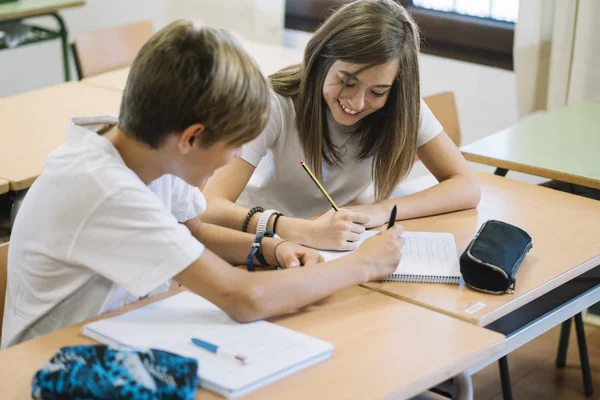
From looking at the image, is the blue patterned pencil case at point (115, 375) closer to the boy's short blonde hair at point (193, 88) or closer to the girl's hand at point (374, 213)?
the boy's short blonde hair at point (193, 88)

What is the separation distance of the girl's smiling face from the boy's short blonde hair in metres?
0.54

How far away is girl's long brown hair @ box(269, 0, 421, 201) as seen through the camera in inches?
72.9

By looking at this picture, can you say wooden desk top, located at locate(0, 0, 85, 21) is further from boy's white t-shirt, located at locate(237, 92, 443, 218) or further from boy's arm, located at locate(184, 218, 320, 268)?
boy's arm, located at locate(184, 218, 320, 268)

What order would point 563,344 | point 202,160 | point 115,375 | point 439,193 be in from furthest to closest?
point 563,344 < point 439,193 < point 202,160 < point 115,375

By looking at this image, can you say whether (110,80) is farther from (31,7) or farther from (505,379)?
(505,379)

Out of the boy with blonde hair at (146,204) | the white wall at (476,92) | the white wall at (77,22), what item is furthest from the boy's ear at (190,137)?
the white wall at (77,22)

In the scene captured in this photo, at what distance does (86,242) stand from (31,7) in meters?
3.09

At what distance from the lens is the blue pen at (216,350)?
1233 millimetres

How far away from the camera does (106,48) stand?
347 centimetres

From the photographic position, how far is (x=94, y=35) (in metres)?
3.39

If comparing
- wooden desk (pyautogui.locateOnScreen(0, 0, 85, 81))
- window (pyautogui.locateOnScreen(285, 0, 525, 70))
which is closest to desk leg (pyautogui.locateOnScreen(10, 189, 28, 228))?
wooden desk (pyautogui.locateOnScreen(0, 0, 85, 81))

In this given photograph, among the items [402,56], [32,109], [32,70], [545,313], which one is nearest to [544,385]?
[545,313]

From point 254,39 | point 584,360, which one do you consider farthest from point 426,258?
point 254,39

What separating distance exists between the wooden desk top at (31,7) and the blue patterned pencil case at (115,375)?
10.5ft
